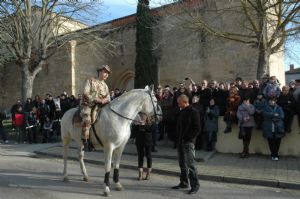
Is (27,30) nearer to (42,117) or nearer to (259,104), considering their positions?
(42,117)

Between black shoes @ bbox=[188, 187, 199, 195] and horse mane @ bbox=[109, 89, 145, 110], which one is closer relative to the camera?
black shoes @ bbox=[188, 187, 199, 195]

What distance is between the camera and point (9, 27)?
24078mm

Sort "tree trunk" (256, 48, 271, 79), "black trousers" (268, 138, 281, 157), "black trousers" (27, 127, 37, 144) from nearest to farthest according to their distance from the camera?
"black trousers" (268, 138, 281, 157) → "tree trunk" (256, 48, 271, 79) → "black trousers" (27, 127, 37, 144)

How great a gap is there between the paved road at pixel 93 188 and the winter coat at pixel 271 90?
3.85 metres

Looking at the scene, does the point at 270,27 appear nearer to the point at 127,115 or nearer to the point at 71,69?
the point at 127,115

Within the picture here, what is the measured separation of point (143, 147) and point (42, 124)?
10028 mm

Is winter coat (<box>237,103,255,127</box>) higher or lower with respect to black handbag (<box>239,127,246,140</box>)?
higher

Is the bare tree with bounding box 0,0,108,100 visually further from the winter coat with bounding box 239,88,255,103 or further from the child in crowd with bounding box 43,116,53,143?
the winter coat with bounding box 239,88,255,103

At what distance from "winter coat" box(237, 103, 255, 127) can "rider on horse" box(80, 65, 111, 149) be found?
5.17 meters

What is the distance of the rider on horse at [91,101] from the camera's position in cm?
880

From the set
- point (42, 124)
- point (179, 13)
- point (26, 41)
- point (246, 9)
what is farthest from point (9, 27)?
point (246, 9)

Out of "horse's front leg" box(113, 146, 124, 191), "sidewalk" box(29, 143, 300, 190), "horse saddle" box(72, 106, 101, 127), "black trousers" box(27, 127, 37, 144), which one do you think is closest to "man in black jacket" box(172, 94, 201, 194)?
"horse's front leg" box(113, 146, 124, 191)

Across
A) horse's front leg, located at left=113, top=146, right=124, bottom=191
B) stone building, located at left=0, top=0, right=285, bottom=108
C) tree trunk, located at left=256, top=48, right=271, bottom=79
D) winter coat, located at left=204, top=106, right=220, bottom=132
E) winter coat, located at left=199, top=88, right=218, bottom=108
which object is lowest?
horse's front leg, located at left=113, top=146, right=124, bottom=191

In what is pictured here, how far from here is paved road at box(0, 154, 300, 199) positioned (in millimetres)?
8336
